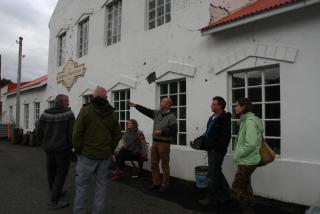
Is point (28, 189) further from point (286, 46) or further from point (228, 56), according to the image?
point (286, 46)

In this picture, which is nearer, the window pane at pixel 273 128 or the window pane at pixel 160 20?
the window pane at pixel 273 128

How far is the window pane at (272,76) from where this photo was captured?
20.6ft

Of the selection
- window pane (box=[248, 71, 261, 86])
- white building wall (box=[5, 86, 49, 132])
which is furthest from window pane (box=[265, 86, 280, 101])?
white building wall (box=[5, 86, 49, 132])

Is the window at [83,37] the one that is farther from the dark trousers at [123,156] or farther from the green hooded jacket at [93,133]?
the green hooded jacket at [93,133]

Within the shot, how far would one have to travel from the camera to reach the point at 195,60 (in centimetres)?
771

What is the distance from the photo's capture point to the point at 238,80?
6.95 meters

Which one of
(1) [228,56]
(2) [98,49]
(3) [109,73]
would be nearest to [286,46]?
(1) [228,56]

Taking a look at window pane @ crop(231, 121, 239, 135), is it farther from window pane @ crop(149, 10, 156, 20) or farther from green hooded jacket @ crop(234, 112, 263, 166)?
window pane @ crop(149, 10, 156, 20)

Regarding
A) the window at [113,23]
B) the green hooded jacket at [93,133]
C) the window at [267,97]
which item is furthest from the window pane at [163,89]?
the green hooded jacket at [93,133]

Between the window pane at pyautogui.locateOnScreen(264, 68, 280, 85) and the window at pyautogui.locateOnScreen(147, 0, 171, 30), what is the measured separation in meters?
3.35

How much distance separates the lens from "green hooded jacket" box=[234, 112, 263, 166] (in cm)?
460

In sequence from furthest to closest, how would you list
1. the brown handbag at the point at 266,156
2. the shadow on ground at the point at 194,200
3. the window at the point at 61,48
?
the window at the point at 61,48 → the shadow on ground at the point at 194,200 → the brown handbag at the point at 266,156

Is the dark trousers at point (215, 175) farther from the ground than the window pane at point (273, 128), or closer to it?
closer to it

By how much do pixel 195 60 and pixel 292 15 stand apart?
2321mm
